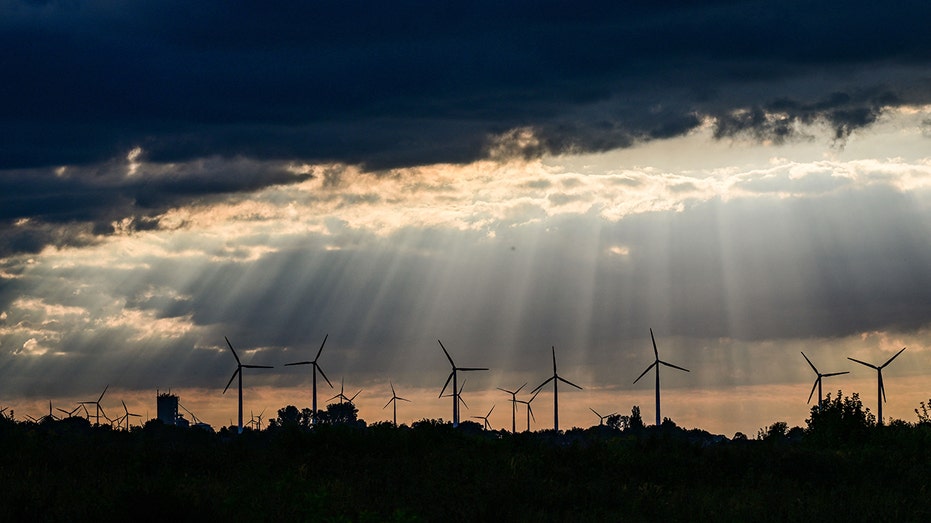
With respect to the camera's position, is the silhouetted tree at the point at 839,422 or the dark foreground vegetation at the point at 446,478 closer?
the dark foreground vegetation at the point at 446,478

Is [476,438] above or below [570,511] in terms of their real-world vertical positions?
above

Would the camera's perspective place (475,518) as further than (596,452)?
No

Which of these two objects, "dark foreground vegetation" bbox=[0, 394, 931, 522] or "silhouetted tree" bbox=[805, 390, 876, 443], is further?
"silhouetted tree" bbox=[805, 390, 876, 443]

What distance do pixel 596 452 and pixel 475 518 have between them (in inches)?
859

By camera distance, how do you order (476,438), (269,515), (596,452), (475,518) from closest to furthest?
(269,515)
(475,518)
(596,452)
(476,438)

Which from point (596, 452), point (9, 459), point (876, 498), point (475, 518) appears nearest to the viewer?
point (475, 518)

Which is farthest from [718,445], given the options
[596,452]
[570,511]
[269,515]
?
[269,515]

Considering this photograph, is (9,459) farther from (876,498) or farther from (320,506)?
Answer: (876,498)

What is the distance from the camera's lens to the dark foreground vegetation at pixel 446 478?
36500mm

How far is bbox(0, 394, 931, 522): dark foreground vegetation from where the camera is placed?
3650 cm

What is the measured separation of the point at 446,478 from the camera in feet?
155

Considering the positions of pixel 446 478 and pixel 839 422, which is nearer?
pixel 446 478

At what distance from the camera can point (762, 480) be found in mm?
53969

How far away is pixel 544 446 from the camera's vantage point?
203ft
